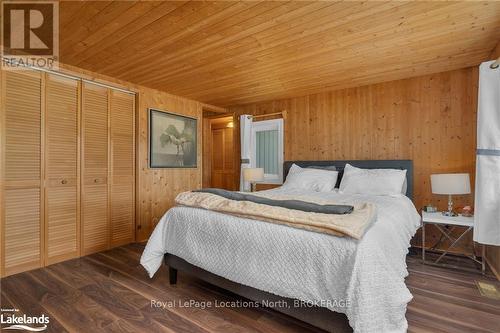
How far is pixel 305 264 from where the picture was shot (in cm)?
149

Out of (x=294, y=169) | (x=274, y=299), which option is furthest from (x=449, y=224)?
(x=274, y=299)

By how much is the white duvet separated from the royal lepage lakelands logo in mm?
753

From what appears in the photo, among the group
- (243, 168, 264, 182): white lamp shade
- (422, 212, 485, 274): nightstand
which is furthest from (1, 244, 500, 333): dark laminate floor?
(243, 168, 264, 182): white lamp shade

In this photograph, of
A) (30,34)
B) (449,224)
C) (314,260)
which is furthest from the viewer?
(449,224)

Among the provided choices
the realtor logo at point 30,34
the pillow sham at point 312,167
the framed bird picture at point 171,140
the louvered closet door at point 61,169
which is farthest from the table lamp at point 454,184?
the louvered closet door at point 61,169

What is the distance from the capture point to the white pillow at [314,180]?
3420 mm

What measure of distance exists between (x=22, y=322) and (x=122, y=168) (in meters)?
2.04

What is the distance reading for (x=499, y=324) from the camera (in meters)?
1.73

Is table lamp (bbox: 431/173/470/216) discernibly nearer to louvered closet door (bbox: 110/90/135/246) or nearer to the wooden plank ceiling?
Answer: the wooden plank ceiling

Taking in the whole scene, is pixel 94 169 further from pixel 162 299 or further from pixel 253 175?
pixel 253 175

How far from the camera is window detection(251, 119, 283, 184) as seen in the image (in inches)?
179

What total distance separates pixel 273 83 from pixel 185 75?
1233 millimetres

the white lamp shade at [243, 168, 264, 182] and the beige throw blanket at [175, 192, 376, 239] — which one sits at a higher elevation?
the white lamp shade at [243, 168, 264, 182]

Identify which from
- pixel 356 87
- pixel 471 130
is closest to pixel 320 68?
pixel 356 87
